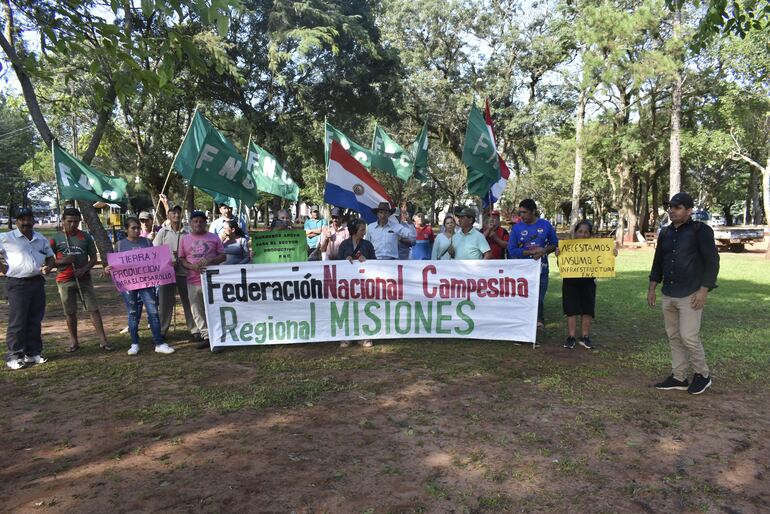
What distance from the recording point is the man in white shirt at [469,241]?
7328 millimetres

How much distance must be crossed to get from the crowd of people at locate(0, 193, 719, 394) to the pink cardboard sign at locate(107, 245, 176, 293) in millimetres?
109

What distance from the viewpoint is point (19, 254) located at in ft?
20.3

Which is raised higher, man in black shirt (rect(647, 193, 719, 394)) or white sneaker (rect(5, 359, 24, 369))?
man in black shirt (rect(647, 193, 719, 394))

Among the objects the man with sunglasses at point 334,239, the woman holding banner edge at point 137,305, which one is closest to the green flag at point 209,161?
the woman holding banner edge at point 137,305

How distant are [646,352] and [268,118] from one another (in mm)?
17595

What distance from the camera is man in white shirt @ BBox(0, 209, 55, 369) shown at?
617cm

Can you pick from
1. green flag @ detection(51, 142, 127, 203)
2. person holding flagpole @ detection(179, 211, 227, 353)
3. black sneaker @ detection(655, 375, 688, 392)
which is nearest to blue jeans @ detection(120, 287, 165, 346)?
person holding flagpole @ detection(179, 211, 227, 353)

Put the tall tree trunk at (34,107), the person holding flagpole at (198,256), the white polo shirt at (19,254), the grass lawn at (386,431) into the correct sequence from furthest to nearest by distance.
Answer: the tall tree trunk at (34,107)
the person holding flagpole at (198,256)
the white polo shirt at (19,254)
the grass lawn at (386,431)

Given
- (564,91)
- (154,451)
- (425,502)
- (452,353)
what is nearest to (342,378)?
(452,353)

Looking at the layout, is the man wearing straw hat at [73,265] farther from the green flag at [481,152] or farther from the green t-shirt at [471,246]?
the green flag at [481,152]

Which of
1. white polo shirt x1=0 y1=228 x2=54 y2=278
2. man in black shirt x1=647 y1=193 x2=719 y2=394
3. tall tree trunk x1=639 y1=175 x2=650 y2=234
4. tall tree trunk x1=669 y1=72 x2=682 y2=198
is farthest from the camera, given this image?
tall tree trunk x1=639 y1=175 x2=650 y2=234

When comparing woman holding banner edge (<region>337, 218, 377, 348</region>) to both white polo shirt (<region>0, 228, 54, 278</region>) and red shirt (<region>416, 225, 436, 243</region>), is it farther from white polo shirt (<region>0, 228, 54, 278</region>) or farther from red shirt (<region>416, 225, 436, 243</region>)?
white polo shirt (<region>0, 228, 54, 278</region>)

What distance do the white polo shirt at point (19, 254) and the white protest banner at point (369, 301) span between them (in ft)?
6.37

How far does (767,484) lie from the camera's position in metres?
3.52
